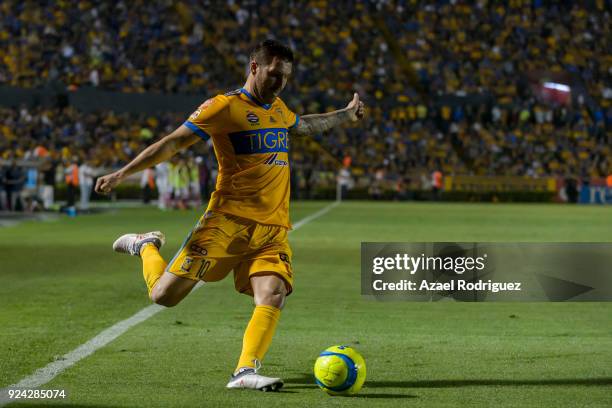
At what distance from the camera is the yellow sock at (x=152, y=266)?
7504 millimetres

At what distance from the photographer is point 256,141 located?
708cm

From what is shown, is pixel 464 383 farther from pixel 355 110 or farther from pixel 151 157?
pixel 151 157

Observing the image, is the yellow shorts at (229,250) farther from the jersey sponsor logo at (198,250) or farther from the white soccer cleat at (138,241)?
the white soccer cleat at (138,241)

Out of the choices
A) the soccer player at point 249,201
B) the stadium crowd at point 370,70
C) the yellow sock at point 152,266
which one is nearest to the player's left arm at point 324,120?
the soccer player at point 249,201

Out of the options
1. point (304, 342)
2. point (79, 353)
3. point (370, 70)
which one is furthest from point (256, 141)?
point (370, 70)

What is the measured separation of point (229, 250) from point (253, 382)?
3.04ft

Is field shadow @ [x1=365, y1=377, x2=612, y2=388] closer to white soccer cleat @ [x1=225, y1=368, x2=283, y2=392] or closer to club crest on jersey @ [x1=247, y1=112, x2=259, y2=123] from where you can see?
white soccer cleat @ [x1=225, y1=368, x2=283, y2=392]

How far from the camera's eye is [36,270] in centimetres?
1572

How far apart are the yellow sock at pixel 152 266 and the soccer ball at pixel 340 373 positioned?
4.71 ft

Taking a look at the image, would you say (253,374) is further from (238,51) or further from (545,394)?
(238,51)

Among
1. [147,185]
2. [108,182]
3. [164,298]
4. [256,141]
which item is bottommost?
[147,185]

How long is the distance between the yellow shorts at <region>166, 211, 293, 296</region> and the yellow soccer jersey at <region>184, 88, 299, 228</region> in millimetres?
65

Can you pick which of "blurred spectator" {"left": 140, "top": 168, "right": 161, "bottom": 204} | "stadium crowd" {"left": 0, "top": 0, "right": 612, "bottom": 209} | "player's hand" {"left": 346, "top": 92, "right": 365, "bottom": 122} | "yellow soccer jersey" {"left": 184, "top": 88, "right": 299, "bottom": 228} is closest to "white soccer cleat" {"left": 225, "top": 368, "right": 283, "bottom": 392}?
"yellow soccer jersey" {"left": 184, "top": 88, "right": 299, "bottom": 228}

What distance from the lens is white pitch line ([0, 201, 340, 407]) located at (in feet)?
22.0
